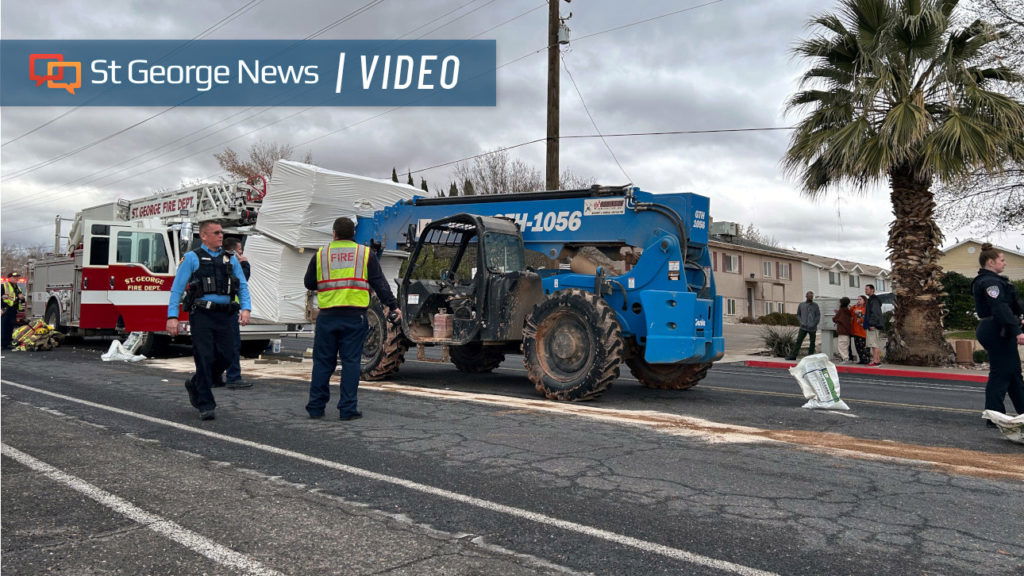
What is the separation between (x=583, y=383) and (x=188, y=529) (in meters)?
5.28

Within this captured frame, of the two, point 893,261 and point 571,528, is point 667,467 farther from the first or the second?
point 893,261

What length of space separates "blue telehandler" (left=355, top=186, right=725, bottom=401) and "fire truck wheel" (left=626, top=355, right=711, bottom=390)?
0.02m

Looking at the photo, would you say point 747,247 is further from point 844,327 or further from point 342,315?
point 342,315

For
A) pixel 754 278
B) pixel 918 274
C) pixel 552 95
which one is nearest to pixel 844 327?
pixel 918 274

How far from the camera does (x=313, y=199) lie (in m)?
12.6

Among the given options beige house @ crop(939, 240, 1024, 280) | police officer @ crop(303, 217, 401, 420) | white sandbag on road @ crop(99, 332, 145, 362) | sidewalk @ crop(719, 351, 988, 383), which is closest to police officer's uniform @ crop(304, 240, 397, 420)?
police officer @ crop(303, 217, 401, 420)

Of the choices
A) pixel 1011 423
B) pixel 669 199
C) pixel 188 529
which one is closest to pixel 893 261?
pixel 669 199

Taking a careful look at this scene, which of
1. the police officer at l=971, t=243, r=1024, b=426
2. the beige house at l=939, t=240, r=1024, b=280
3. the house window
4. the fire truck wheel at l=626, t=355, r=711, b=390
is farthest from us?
the beige house at l=939, t=240, r=1024, b=280

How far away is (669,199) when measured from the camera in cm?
901

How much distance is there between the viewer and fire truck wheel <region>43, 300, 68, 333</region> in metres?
16.5

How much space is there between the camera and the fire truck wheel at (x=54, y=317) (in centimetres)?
1647

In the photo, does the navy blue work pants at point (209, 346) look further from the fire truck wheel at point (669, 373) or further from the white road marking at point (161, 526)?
the fire truck wheel at point (669, 373)

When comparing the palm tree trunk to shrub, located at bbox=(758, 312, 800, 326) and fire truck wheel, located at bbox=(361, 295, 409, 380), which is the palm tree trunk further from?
shrub, located at bbox=(758, 312, 800, 326)

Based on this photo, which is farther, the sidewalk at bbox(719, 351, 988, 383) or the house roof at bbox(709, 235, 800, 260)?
the house roof at bbox(709, 235, 800, 260)
